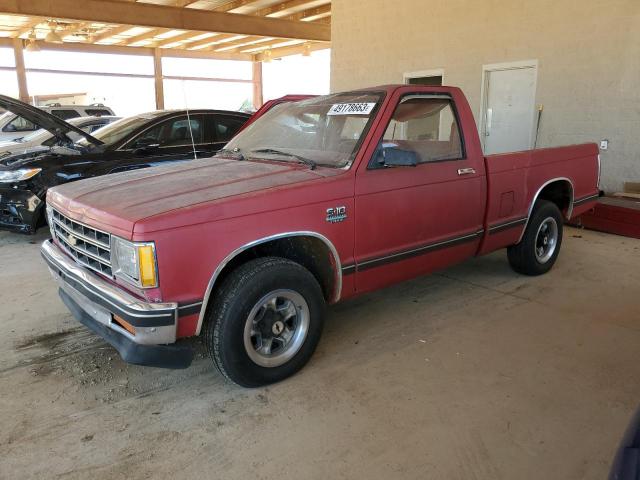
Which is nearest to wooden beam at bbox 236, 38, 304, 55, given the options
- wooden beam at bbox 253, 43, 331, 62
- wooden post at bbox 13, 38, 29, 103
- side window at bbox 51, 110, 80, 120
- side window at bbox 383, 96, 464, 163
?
wooden beam at bbox 253, 43, 331, 62

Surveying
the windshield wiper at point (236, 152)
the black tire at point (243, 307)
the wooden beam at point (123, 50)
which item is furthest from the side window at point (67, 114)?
the wooden beam at point (123, 50)

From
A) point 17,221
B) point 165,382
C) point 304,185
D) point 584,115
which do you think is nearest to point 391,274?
point 304,185

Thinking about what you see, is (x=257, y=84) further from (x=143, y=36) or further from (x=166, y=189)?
(x=166, y=189)

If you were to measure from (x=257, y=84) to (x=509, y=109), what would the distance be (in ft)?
77.2

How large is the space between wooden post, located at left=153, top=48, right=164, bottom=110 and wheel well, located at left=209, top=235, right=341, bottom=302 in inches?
1051

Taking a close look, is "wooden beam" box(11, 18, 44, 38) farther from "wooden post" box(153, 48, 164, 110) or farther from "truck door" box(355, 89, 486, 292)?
"truck door" box(355, 89, 486, 292)

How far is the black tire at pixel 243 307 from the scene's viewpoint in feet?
9.20

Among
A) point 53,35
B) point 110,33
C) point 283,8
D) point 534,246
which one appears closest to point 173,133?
point 534,246

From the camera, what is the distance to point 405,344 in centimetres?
371

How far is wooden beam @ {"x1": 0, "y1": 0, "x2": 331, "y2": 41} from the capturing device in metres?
13.4

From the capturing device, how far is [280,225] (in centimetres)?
292

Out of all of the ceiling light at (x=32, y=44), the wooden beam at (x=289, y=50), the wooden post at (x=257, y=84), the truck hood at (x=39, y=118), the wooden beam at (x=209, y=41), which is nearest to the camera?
the truck hood at (x=39, y=118)

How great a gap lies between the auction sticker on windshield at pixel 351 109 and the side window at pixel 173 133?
3524 millimetres

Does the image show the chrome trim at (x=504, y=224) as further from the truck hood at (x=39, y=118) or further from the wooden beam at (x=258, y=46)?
the wooden beam at (x=258, y=46)
